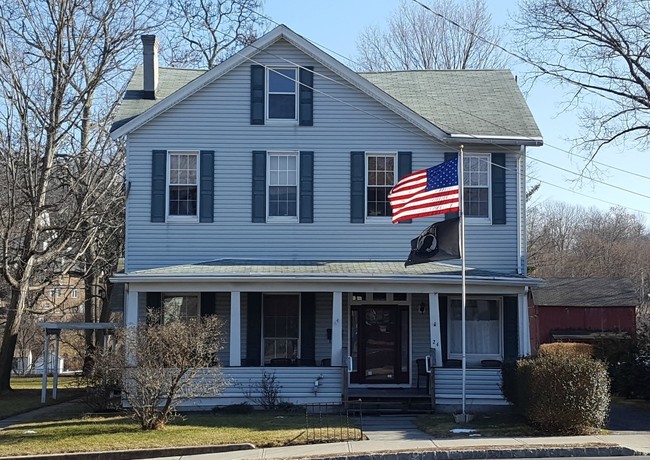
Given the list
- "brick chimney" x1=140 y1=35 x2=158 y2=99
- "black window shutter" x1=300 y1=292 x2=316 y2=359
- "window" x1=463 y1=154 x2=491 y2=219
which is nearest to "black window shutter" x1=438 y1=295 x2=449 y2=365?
"window" x1=463 y1=154 x2=491 y2=219

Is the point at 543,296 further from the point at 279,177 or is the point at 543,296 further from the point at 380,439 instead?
the point at 380,439

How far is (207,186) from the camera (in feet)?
72.7

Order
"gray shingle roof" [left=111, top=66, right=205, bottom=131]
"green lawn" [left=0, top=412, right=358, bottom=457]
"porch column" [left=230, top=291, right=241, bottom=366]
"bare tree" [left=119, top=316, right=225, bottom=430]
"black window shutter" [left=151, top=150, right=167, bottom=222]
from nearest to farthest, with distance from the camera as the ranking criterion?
"green lawn" [left=0, top=412, right=358, bottom=457] < "bare tree" [left=119, top=316, right=225, bottom=430] < "porch column" [left=230, top=291, right=241, bottom=366] < "black window shutter" [left=151, top=150, right=167, bottom=222] < "gray shingle roof" [left=111, top=66, right=205, bottom=131]

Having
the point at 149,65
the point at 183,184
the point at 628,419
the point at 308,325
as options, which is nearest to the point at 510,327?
the point at 628,419

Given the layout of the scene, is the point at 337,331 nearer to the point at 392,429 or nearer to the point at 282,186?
the point at 392,429

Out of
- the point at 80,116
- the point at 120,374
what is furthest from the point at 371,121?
the point at 80,116

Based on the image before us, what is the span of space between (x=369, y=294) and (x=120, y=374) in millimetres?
7215

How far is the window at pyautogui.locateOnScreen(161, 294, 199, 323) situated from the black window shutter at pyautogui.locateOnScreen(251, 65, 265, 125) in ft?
16.0

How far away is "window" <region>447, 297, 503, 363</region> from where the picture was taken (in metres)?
22.2

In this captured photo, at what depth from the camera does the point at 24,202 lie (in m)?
27.1

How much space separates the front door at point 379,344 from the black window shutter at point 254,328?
2425 millimetres

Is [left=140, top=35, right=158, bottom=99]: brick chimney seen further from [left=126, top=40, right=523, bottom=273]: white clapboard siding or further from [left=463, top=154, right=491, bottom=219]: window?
[left=463, top=154, right=491, bottom=219]: window

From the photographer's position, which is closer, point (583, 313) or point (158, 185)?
point (158, 185)

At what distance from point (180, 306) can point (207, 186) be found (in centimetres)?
323
